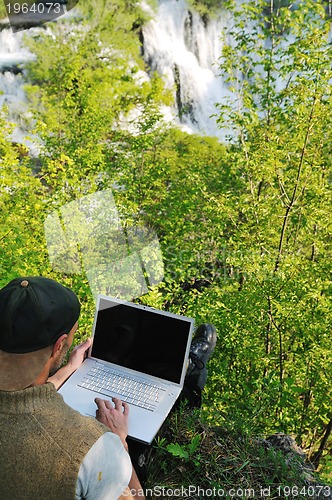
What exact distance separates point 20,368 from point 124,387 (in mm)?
1426

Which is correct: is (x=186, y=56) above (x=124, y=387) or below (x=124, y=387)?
below

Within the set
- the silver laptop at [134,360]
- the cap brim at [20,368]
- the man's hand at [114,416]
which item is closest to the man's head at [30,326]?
the cap brim at [20,368]

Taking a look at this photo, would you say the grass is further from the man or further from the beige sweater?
the beige sweater

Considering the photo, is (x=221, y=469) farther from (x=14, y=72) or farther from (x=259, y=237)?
(x=14, y=72)

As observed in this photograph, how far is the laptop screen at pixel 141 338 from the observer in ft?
10.8

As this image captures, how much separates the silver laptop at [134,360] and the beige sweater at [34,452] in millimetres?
1185

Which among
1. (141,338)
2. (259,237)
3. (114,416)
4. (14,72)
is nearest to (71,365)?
(141,338)

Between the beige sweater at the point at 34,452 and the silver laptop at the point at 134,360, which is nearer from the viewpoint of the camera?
the beige sweater at the point at 34,452

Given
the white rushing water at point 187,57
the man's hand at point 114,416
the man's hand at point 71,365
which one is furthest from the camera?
the white rushing water at point 187,57

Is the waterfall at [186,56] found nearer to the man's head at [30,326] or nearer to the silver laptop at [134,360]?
the silver laptop at [134,360]

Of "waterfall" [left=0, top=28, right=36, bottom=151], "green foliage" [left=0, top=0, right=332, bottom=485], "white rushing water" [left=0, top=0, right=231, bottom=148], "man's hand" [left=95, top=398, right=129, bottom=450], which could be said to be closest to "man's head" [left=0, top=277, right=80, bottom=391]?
"man's hand" [left=95, top=398, right=129, bottom=450]

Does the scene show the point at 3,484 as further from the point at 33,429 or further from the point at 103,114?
the point at 103,114

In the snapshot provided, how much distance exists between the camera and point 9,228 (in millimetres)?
6996

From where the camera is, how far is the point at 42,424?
71.4 inches
